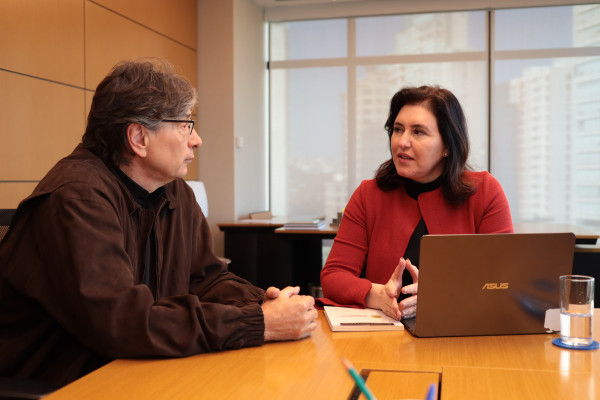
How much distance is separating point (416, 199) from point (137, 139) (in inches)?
40.3

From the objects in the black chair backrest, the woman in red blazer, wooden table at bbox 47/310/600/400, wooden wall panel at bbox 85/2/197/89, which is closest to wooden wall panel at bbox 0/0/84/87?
wooden wall panel at bbox 85/2/197/89

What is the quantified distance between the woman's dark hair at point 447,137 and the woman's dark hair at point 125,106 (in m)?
0.89

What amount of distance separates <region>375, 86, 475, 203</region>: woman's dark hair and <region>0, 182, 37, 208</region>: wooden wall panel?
7.39 feet

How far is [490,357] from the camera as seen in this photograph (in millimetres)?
1368

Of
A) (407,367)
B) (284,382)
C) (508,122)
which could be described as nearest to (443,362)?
(407,367)

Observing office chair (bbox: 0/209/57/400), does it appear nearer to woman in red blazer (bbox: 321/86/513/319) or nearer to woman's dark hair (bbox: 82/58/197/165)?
woman's dark hair (bbox: 82/58/197/165)

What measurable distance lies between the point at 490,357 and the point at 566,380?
19cm

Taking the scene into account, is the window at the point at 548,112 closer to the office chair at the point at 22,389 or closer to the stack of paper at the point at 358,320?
the stack of paper at the point at 358,320

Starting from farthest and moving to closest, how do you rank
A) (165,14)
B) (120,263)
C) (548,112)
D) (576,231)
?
(548,112)
(165,14)
(576,231)
(120,263)

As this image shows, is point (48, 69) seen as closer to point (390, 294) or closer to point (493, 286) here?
point (390, 294)

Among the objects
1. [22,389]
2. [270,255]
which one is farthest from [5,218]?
[270,255]

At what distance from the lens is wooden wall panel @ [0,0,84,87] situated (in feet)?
11.3

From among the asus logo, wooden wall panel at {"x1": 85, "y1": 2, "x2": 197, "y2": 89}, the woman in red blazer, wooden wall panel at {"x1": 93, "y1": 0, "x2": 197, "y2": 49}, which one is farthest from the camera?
wooden wall panel at {"x1": 93, "y1": 0, "x2": 197, "y2": 49}

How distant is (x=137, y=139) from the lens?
5.58ft
